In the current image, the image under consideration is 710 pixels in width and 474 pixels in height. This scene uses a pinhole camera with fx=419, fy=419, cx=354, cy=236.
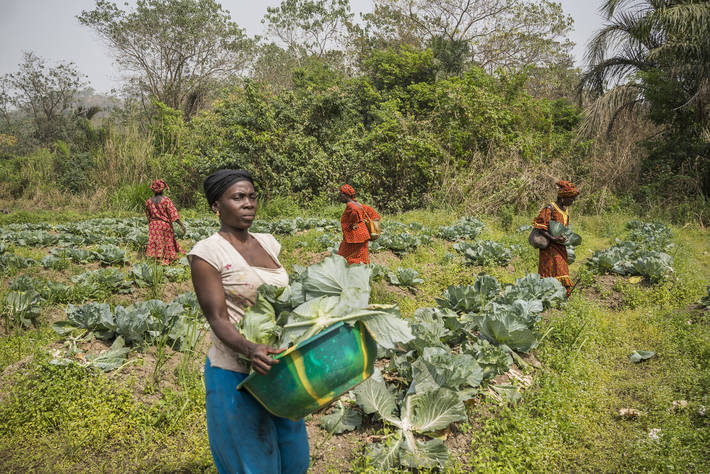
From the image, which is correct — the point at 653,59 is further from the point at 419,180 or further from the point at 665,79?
the point at 419,180

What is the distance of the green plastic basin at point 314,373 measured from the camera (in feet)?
4.19

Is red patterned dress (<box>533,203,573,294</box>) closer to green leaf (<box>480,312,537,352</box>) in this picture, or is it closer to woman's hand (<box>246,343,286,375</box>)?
green leaf (<box>480,312,537,352</box>)

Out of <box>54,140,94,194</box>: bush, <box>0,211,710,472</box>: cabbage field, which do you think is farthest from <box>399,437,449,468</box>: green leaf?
<box>54,140,94,194</box>: bush

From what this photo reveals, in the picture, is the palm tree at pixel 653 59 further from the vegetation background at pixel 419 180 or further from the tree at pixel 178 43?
the tree at pixel 178 43

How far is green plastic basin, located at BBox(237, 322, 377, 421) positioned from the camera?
1278mm

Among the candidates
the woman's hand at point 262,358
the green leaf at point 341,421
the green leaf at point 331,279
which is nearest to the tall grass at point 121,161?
the green leaf at point 341,421

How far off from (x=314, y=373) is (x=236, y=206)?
77 cm

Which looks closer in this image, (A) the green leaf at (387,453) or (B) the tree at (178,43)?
(A) the green leaf at (387,453)

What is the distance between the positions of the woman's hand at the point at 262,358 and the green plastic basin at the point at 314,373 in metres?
0.02

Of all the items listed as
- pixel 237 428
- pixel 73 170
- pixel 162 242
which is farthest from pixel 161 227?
pixel 73 170

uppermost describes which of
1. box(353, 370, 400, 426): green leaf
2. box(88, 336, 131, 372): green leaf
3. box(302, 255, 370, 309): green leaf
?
box(302, 255, 370, 309): green leaf

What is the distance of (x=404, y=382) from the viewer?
3.09 metres

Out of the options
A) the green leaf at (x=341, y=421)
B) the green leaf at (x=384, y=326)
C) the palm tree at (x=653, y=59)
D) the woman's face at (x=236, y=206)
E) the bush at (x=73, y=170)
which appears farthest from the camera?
the bush at (x=73, y=170)

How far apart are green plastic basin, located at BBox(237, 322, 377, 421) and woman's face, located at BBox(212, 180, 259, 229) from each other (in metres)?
0.63
